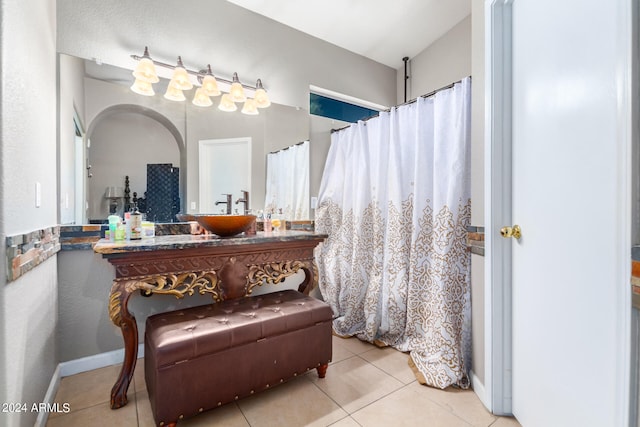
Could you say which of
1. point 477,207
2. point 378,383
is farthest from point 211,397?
point 477,207

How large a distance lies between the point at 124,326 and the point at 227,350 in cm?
56

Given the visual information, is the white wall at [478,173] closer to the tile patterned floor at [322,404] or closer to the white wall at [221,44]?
the tile patterned floor at [322,404]

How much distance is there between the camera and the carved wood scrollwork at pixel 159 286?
143 centimetres

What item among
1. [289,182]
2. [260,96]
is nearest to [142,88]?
[260,96]

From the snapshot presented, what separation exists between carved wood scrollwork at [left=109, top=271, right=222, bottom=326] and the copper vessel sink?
259 millimetres

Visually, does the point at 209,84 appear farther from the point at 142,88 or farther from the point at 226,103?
the point at 142,88

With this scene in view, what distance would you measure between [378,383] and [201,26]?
2.80m

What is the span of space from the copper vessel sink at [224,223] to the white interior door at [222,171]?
45 cm

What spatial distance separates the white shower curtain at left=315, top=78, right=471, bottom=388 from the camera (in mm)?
1802

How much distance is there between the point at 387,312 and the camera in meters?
2.22

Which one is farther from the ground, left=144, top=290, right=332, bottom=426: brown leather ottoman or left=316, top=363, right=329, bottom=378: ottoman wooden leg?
left=144, top=290, right=332, bottom=426: brown leather ottoman

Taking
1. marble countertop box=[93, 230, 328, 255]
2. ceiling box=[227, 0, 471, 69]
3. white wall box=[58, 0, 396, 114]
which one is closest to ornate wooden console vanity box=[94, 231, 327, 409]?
marble countertop box=[93, 230, 328, 255]

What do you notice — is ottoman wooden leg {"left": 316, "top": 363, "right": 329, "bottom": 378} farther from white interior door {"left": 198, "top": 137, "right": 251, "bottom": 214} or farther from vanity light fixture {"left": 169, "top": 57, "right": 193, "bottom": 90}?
vanity light fixture {"left": 169, "top": 57, "right": 193, "bottom": 90}

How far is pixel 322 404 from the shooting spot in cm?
157
